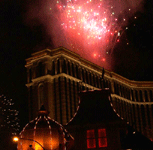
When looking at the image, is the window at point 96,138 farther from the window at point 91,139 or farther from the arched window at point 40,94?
the arched window at point 40,94

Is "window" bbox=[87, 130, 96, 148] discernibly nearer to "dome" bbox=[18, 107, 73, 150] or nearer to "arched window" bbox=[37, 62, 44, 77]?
"dome" bbox=[18, 107, 73, 150]

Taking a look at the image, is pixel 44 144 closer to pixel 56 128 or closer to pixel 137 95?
pixel 56 128

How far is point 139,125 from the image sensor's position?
80.8 meters

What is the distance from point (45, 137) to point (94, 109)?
5.67m

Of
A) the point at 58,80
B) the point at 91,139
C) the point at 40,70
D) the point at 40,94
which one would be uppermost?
the point at 40,70

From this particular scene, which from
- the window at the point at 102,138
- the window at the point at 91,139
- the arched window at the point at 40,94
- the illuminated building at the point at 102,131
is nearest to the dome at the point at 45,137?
the illuminated building at the point at 102,131

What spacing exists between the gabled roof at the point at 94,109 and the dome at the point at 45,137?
197 cm

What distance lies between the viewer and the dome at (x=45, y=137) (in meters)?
27.3

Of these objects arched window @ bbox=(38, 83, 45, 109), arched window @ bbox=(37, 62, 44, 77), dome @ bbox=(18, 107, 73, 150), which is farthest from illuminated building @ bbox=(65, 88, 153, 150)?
arched window @ bbox=(37, 62, 44, 77)

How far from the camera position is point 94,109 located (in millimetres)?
30656

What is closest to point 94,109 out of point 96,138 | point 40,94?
point 96,138

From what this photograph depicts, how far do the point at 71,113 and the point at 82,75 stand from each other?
9.68 m

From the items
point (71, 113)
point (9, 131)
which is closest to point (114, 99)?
point (71, 113)

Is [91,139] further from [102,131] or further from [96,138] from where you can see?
[102,131]
